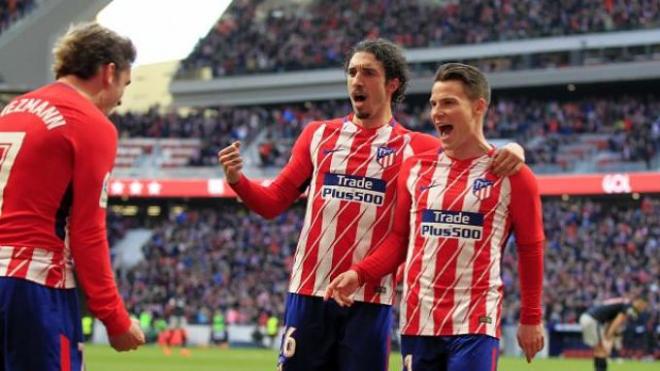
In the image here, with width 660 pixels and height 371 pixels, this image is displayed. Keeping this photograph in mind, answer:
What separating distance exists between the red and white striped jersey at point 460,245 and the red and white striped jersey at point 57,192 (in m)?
1.65

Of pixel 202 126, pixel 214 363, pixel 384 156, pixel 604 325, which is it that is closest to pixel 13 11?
pixel 202 126

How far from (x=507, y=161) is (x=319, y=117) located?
1695 inches

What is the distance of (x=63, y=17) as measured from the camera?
4925 centimetres

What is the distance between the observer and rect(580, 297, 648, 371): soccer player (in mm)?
20375

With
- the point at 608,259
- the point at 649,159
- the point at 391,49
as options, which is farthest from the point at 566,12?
the point at 391,49

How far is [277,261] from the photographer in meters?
42.5

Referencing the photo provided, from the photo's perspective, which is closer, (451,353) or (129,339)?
(129,339)

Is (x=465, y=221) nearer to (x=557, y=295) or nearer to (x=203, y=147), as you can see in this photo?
(x=557, y=295)

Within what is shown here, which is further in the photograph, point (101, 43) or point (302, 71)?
point (302, 71)

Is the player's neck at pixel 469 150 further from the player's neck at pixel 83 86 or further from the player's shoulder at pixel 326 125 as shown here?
the player's neck at pixel 83 86

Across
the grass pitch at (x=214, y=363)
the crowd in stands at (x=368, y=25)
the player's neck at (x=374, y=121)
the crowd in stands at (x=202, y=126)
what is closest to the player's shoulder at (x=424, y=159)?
the player's neck at (x=374, y=121)

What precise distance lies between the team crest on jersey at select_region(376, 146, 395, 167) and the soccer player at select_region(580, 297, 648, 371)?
14.0 metres

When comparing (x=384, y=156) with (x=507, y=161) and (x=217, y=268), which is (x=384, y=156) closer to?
(x=507, y=161)

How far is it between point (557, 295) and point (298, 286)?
2919cm
